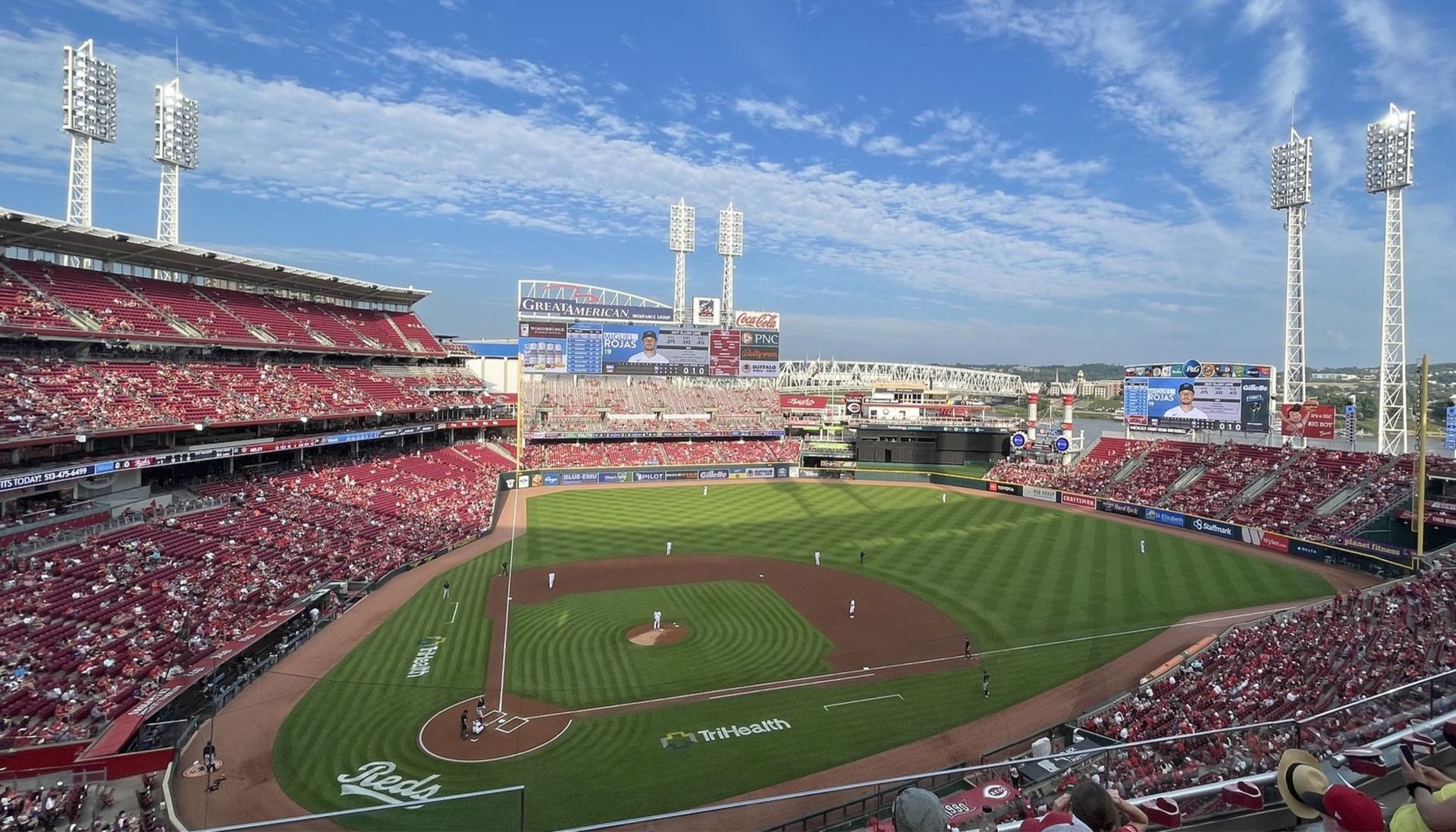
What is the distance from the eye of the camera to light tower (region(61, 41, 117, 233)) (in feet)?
126

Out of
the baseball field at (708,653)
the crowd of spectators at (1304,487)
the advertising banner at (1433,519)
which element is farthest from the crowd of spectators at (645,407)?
the advertising banner at (1433,519)

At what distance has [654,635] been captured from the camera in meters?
25.3

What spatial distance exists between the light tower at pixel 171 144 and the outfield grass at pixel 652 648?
1493 inches

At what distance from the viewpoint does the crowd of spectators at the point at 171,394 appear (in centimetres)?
2661

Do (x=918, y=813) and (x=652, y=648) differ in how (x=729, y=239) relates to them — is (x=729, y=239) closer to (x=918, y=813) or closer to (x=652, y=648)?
(x=652, y=648)

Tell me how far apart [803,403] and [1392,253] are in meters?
45.5

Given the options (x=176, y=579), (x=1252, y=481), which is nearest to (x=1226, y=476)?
(x=1252, y=481)

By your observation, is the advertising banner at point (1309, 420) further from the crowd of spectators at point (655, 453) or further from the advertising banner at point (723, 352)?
the advertising banner at point (723, 352)

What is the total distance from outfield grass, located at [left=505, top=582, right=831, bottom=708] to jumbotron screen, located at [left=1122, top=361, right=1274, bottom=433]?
35751 millimetres

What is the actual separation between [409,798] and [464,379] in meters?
50.7

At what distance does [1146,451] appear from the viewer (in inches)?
2116

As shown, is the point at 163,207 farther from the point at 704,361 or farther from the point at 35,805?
the point at 35,805

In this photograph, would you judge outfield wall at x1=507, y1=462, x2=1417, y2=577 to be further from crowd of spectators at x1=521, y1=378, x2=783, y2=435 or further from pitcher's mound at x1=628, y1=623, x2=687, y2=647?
pitcher's mound at x1=628, y1=623, x2=687, y2=647

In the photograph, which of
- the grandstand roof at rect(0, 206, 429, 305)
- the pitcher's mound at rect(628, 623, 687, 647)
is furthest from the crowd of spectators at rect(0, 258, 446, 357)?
the pitcher's mound at rect(628, 623, 687, 647)
